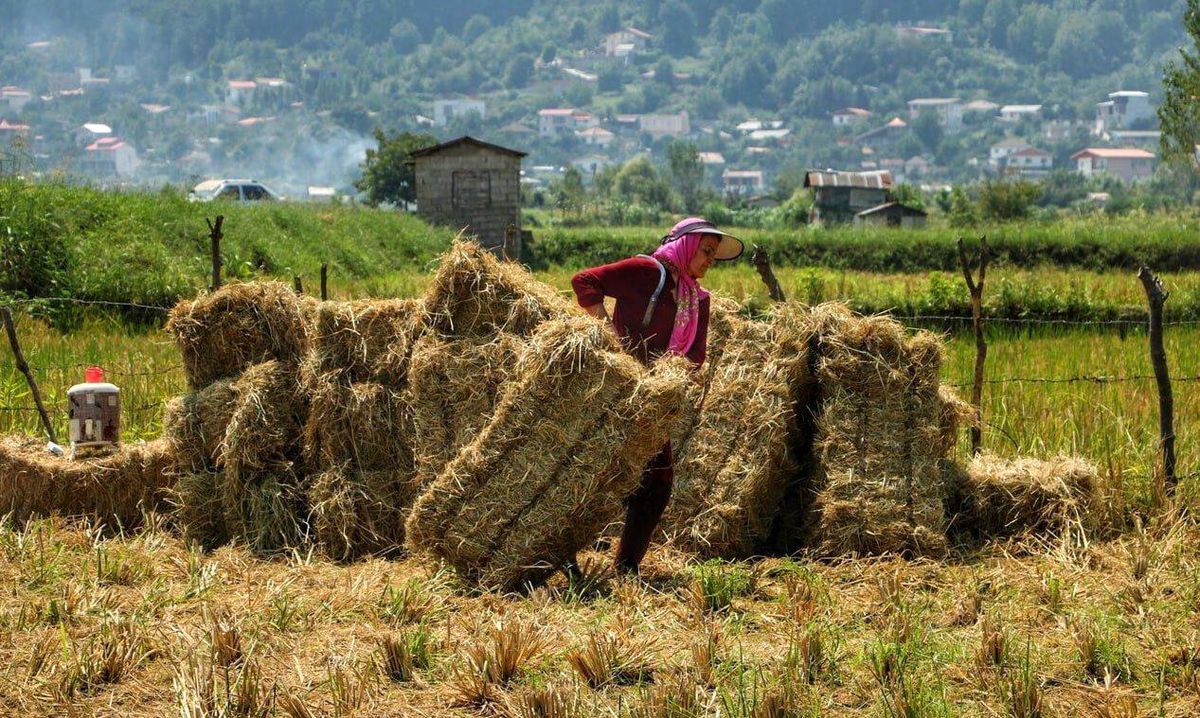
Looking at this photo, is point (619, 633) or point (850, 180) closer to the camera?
point (619, 633)

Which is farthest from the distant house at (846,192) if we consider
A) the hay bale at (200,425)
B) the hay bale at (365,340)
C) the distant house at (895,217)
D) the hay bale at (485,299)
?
the hay bale at (485,299)

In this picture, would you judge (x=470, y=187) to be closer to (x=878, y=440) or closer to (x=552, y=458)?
(x=878, y=440)

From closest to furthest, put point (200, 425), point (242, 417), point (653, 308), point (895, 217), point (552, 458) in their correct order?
point (552, 458)
point (653, 308)
point (242, 417)
point (200, 425)
point (895, 217)

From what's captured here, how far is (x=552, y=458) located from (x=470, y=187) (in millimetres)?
33944

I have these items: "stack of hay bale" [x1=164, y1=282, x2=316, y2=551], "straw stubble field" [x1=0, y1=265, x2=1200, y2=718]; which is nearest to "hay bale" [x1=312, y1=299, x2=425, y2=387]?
"stack of hay bale" [x1=164, y1=282, x2=316, y2=551]

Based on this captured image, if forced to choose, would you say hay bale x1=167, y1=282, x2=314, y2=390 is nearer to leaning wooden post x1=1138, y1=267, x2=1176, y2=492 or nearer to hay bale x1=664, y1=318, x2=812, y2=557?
hay bale x1=664, y1=318, x2=812, y2=557

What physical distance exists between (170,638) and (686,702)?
221cm

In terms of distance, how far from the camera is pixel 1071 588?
6.67 metres

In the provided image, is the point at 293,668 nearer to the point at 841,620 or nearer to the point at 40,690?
the point at 40,690

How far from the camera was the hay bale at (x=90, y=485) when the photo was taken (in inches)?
318

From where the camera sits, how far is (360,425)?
7664mm

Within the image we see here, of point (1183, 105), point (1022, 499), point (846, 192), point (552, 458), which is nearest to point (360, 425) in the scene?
point (552, 458)

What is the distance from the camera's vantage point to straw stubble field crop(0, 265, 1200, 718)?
534 centimetres

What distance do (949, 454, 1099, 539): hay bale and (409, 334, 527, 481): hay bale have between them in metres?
2.53
